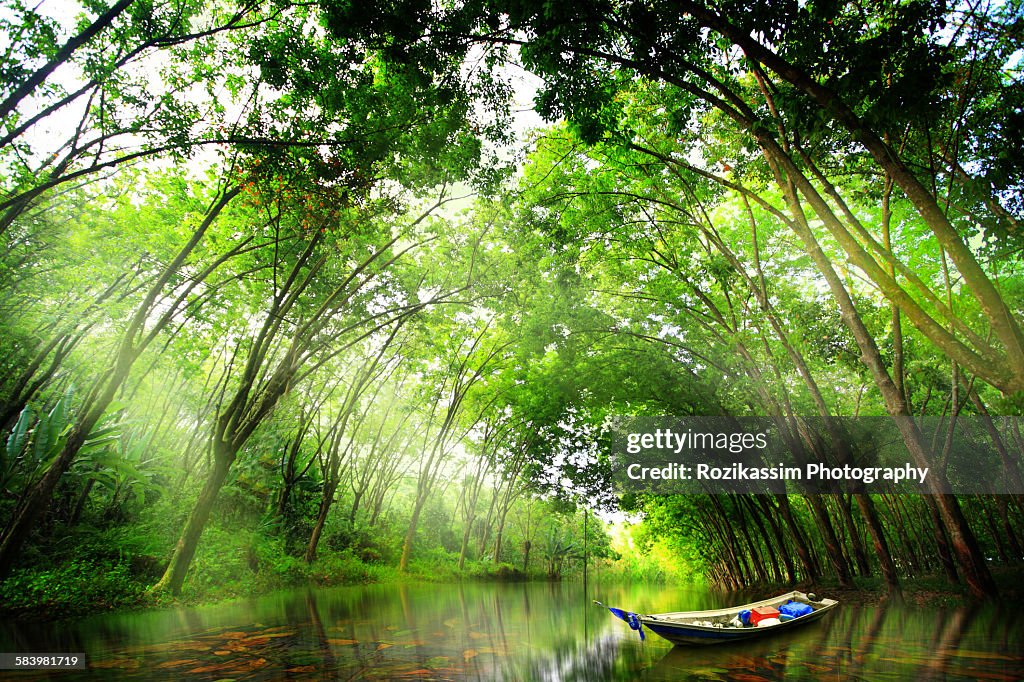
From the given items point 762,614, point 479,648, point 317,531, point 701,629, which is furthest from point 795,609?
point 317,531

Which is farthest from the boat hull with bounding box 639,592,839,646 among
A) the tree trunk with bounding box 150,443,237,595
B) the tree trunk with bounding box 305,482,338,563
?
the tree trunk with bounding box 305,482,338,563

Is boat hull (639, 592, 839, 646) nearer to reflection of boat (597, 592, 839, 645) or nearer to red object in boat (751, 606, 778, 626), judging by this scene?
reflection of boat (597, 592, 839, 645)

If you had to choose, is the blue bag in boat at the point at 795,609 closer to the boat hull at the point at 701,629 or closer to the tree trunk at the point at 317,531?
the boat hull at the point at 701,629

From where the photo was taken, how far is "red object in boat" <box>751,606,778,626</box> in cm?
873

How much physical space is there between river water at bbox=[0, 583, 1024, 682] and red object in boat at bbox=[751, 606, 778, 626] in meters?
0.41

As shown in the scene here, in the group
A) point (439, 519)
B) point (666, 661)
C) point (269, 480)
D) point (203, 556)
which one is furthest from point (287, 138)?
point (439, 519)

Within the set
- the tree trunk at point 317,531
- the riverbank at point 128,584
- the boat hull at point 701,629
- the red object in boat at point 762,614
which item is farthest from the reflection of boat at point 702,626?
the tree trunk at point 317,531

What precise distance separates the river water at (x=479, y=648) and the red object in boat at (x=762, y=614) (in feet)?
1.33

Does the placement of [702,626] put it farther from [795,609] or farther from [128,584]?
[128,584]

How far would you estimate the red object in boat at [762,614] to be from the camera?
8.73 m

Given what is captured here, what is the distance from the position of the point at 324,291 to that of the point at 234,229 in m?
2.40

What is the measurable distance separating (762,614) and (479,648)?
519 centimetres

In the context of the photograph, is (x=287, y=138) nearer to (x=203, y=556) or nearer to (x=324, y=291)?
(x=324, y=291)

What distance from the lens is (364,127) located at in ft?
26.7
